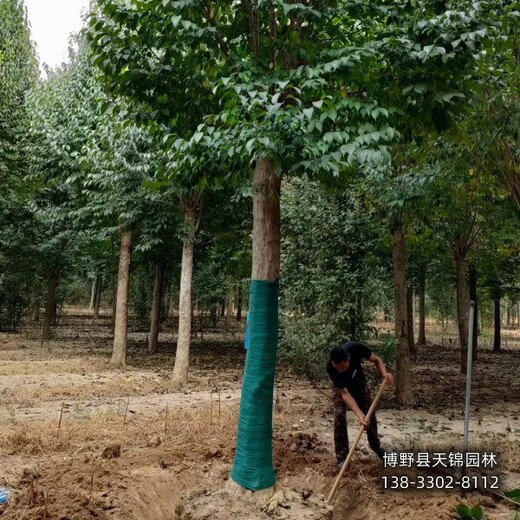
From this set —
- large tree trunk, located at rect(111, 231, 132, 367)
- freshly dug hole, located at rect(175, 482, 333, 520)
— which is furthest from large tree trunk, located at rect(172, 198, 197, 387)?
freshly dug hole, located at rect(175, 482, 333, 520)

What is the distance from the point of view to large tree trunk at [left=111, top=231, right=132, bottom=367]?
1348 cm

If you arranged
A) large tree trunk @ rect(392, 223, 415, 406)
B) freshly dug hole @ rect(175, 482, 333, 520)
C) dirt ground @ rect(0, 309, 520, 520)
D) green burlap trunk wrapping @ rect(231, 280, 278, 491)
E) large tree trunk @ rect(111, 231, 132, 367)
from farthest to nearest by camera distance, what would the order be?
large tree trunk @ rect(111, 231, 132, 367)
large tree trunk @ rect(392, 223, 415, 406)
dirt ground @ rect(0, 309, 520, 520)
green burlap trunk wrapping @ rect(231, 280, 278, 491)
freshly dug hole @ rect(175, 482, 333, 520)

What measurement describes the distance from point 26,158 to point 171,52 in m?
12.5

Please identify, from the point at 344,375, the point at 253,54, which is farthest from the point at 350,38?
the point at 344,375

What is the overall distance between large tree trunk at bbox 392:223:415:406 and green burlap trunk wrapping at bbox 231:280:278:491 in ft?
17.3

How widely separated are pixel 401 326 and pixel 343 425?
3.93 metres

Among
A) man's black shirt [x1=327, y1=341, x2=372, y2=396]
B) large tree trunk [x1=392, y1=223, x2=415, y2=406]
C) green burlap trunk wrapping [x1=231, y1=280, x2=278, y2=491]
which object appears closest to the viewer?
green burlap trunk wrapping [x1=231, y1=280, x2=278, y2=491]

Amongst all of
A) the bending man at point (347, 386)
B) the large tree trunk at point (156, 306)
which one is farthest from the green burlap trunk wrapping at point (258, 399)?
the large tree trunk at point (156, 306)

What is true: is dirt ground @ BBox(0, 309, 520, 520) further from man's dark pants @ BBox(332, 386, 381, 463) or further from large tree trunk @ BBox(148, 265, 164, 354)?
large tree trunk @ BBox(148, 265, 164, 354)

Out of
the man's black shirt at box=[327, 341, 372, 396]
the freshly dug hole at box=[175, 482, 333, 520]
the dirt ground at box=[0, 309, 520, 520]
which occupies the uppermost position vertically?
the man's black shirt at box=[327, 341, 372, 396]

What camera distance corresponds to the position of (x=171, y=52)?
4.73 meters

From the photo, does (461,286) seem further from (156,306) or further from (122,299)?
(122,299)

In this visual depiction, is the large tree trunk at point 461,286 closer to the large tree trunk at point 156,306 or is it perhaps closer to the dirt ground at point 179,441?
the dirt ground at point 179,441

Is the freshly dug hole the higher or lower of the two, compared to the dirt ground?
higher
